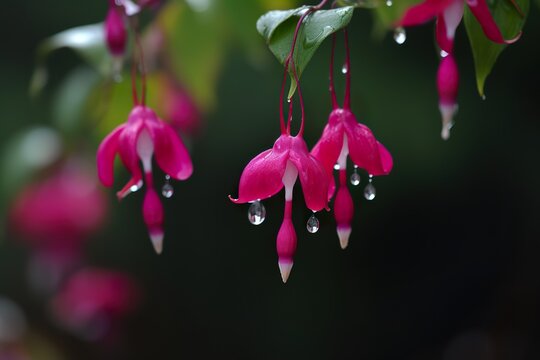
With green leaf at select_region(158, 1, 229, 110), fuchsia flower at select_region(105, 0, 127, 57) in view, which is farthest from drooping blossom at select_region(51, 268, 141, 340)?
fuchsia flower at select_region(105, 0, 127, 57)

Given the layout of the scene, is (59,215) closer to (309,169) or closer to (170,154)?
(170,154)

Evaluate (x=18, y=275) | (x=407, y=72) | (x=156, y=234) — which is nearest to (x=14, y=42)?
(x=18, y=275)

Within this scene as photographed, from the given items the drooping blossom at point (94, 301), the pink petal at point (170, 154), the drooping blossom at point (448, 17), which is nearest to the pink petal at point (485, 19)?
the drooping blossom at point (448, 17)

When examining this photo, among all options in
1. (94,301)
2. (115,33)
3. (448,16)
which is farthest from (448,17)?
(94,301)

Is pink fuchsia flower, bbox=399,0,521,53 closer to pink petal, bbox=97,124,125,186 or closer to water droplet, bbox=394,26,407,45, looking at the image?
water droplet, bbox=394,26,407,45

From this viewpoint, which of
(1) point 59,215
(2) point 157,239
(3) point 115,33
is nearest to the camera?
(2) point 157,239

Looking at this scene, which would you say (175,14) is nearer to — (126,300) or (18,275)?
(126,300)

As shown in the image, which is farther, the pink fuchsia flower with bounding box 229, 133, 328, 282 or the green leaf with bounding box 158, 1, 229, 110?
the green leaf with bounding box 158, 1, 229, 110
